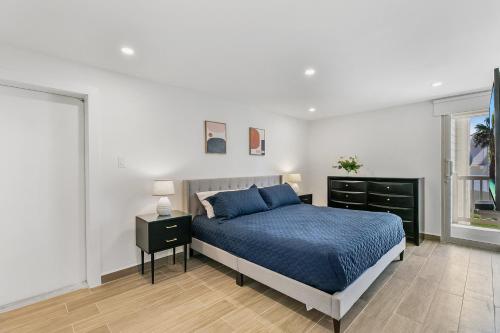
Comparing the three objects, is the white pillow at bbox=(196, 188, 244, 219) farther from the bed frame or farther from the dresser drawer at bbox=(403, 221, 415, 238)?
the dresser drawer at bbox=(403, 221, 415, 238)

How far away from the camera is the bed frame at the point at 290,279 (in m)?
1.79

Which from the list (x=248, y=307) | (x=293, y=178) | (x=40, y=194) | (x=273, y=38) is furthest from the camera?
(x=293, y=178)

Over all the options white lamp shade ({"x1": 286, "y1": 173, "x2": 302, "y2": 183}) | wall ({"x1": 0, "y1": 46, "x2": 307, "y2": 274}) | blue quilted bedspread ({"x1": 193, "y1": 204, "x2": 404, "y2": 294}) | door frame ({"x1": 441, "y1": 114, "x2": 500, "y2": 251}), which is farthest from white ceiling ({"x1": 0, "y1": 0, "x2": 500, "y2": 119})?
white lamp shade ({"x1": 286, "y1": 173, "x2": 302, "y2": 183})

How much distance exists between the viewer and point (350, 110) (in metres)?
4.63

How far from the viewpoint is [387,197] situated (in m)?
3.97

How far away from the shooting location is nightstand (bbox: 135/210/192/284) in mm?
2570

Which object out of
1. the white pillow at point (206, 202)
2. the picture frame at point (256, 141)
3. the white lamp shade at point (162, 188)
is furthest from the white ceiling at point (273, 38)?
the white pillow at point (206, 202)

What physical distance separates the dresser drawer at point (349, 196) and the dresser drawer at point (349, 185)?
0.23ft

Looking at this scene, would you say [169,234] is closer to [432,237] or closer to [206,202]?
[206,202]

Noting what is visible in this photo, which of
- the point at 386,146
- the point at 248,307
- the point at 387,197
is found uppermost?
the point at 386,146

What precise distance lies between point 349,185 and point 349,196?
0.68ft

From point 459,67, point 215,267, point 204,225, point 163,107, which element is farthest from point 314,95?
point 215,267

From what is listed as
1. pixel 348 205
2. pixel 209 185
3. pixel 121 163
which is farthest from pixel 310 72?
pixel 348 205

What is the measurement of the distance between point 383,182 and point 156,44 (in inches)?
154
